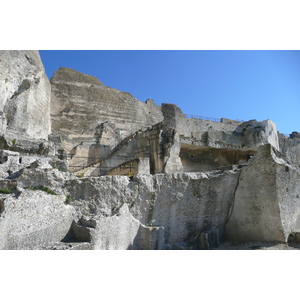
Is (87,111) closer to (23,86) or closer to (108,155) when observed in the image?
(108,155)

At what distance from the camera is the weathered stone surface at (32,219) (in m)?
5.20

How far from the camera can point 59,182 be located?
22.0ft

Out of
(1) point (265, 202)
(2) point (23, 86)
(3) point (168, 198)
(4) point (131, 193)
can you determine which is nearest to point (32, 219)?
(4) point (131, 193)

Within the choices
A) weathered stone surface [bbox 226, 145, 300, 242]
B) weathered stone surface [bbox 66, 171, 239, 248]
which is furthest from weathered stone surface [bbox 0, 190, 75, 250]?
weathered stone surface [bbox 226, 145, 300, 242]

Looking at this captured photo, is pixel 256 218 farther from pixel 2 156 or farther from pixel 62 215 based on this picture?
pixel 2 156

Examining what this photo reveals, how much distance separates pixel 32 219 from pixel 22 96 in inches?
455

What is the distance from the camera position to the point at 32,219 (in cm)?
562

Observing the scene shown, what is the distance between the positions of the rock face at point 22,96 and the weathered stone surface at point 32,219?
24.1 feet

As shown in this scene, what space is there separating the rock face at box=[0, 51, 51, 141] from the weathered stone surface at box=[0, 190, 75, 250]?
24.1 ft

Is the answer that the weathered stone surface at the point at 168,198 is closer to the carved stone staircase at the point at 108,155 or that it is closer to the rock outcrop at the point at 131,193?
the rock outcrop at the point at 131,193

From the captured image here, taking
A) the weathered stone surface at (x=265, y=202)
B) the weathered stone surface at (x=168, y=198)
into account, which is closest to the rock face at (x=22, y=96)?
the weathered stone surface at (x=168, y=198)

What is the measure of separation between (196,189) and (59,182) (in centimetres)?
435

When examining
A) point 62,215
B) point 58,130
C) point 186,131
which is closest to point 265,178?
point 62,215

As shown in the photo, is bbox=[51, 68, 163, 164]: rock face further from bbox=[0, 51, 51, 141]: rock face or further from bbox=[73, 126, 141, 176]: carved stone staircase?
bbox=[0, 51, 51, 141]: rock face
